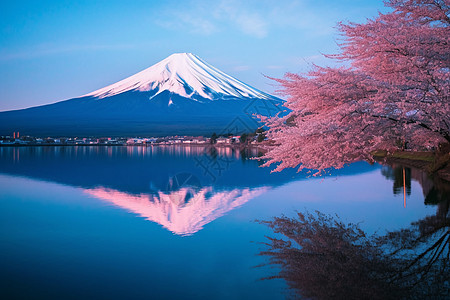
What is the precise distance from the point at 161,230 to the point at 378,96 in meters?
5.35

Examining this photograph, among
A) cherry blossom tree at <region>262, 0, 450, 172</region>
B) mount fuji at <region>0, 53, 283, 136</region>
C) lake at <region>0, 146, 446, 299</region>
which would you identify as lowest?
lake at <region>0, 146, 446, 299</region>

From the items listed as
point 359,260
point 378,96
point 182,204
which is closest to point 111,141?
point 182,204

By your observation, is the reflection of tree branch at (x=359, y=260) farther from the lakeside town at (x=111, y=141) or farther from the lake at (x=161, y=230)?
the lakeside town at (x=111, y=141)

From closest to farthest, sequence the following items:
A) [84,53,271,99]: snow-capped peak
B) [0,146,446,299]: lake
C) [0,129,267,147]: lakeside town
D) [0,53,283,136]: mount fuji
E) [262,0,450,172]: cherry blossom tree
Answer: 1. [0,146,446,299]: lake
2. [262,0,450,172]: cherry blossom tree
3. [0,129,267,147]: lakeside town
4. [0,53,283,136]: mount fuji
5. [84,53,271,99]: snow-capped peak

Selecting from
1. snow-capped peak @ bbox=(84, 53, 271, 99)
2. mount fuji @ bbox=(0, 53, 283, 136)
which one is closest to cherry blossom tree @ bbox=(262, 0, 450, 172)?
mount fuji @ bbox=(0, 53, 283, 136)

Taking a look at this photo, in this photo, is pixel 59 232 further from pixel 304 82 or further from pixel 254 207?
pixel 304 82

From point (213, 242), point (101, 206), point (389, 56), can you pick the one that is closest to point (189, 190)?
point (101, 206)

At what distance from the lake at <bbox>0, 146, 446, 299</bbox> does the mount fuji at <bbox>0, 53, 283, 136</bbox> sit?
9166 centimetres

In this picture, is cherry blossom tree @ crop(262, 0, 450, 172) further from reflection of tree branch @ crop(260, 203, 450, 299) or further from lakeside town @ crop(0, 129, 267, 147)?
lakeside town @ crop(0, 129, 267, 147)

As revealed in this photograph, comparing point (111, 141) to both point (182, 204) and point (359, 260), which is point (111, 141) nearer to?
point (182, 204)

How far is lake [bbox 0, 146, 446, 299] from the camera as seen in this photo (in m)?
5.66

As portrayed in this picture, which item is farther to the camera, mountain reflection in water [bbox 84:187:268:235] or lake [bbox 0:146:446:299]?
mountain reflection in water [bbox 84:187:268:235]

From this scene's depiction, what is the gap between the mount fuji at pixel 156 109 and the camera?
120 m

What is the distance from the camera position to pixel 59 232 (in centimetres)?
930
